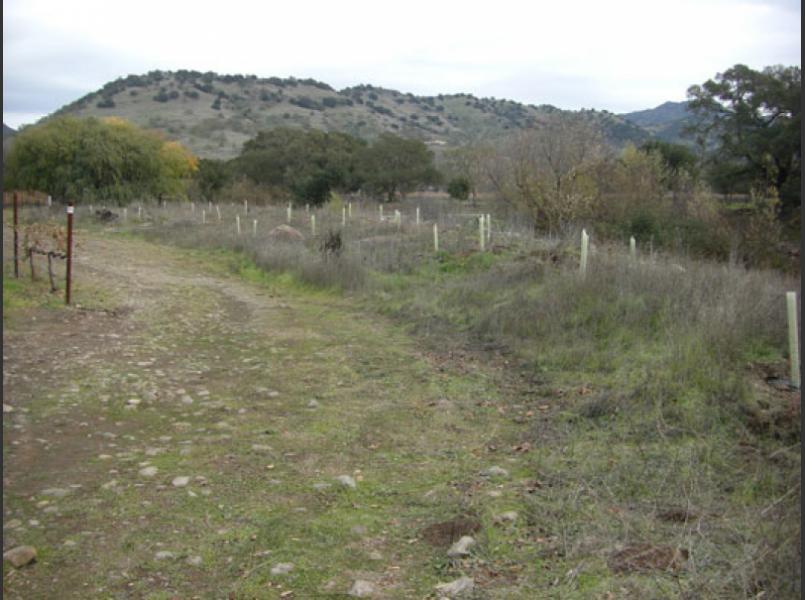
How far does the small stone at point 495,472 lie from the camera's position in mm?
4582

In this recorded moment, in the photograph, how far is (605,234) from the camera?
697 inches

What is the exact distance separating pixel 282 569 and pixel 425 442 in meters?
2.03

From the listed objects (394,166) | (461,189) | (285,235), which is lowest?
(285,235)

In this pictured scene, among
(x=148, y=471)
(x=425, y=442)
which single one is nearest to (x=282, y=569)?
(x=148, y=471)

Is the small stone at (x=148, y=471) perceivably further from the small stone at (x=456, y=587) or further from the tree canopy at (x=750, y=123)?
the tree canopy at (x=750, y=123)

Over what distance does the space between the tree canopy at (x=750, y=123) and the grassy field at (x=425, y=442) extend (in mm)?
25767

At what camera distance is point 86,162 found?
Answer: 35.1 metres

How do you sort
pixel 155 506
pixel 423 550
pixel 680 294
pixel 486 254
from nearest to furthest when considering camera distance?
1. pixel 423 550
2. pixel 155 506
3. pixel 680 294
4. pixel 486 254

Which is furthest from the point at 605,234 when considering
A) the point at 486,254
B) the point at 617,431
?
the point at 617,431

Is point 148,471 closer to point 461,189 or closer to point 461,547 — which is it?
point 461,547

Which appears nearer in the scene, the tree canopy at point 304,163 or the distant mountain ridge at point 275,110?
the tree canopy at point 304,163

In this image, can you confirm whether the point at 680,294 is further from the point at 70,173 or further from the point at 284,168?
the point at 284,168

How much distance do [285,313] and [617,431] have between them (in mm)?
6657

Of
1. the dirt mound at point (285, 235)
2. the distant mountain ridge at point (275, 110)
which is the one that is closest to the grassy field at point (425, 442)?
the dirt mound at point (285, 235)
